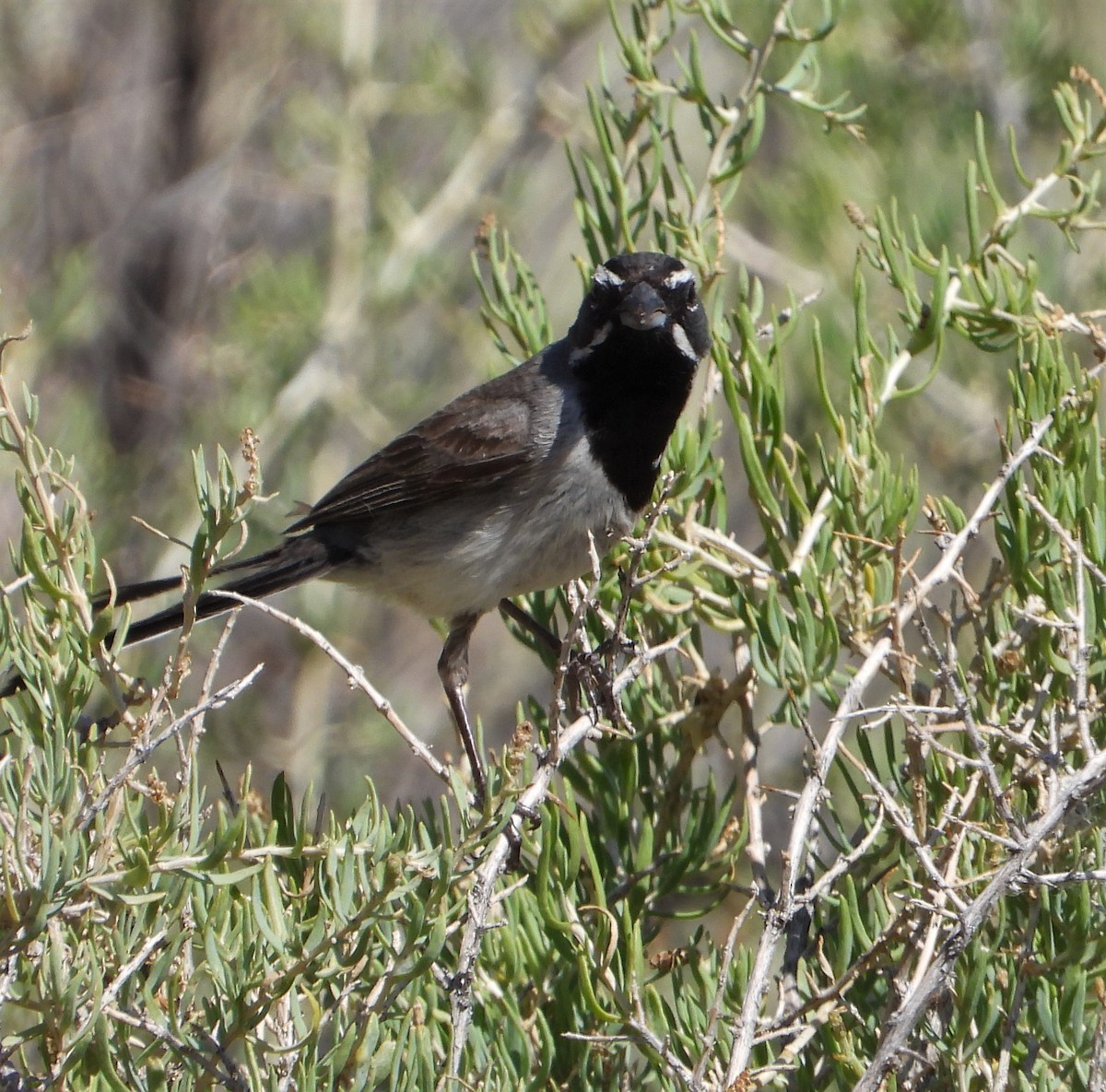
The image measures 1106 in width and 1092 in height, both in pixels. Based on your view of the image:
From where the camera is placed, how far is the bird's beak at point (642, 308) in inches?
132

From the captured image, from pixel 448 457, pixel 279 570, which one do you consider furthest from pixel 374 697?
pixel 279 570

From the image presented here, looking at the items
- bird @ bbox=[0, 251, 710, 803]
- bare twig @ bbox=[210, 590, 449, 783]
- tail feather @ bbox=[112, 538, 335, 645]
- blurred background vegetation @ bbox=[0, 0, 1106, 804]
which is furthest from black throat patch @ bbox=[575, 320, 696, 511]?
blurred background vegetation @ bbox=[0, 0, 1106, 804]

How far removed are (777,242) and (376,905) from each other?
19.8 feet

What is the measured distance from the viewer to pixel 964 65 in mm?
5805

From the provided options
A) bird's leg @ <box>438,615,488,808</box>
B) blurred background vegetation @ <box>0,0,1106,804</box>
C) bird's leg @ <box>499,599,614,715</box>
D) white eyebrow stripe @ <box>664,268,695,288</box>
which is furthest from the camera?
blurred background vegetation @ <box>0,0,1106,804</box>

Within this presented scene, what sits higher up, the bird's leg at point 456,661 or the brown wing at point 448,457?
the brown wing at point 448,457

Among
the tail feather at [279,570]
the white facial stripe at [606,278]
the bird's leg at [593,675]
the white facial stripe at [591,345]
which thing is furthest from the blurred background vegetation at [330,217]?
the bird's leg at [593,675]

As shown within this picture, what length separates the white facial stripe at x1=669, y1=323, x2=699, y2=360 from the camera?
11.6 ft

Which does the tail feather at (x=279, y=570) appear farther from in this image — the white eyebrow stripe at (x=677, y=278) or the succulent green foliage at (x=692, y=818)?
the white eyebrow stripe at (x=677, y=278)

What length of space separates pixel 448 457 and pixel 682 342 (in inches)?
29.9

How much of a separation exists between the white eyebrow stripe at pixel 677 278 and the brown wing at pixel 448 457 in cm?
59

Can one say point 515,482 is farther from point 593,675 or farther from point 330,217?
point 330,217

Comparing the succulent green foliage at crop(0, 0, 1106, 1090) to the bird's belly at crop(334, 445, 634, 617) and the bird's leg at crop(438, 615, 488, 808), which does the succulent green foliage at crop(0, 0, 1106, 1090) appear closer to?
the bird's belly at crop(334, 445, 634, 617)

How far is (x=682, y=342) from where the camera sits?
142 inches
